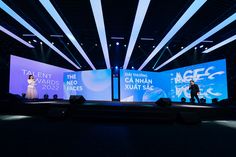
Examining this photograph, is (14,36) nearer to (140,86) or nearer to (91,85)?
(91,85)

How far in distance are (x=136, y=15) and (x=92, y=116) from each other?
409cm

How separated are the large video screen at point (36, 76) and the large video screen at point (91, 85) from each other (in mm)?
3177

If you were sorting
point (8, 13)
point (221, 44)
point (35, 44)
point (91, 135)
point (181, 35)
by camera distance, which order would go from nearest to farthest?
1. point (91, 135)
2. point (8, 13)
3. point (181, 35)
4. point (221, 44)
5. point (35, 44)

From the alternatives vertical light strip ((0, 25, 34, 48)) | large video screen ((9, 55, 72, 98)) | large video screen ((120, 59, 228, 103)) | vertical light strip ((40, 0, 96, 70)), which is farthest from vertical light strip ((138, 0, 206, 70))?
large video screen ((9, 55, 72, 98))

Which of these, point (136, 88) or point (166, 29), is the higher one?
point (166, 29)

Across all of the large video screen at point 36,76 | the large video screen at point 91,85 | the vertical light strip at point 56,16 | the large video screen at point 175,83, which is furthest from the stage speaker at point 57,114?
the large video screen at point 36,76

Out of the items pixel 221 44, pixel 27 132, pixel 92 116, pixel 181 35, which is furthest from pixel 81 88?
pixel 221 44

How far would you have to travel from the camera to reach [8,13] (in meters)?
4.82

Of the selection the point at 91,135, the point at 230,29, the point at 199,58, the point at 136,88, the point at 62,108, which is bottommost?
the point at 91,135

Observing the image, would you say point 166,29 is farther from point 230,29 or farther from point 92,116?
point 92,116

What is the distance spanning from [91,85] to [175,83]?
303 inches

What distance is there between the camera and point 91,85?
19.1 feet

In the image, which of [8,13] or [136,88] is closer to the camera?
[8,13]

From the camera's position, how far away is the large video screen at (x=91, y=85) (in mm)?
5523
